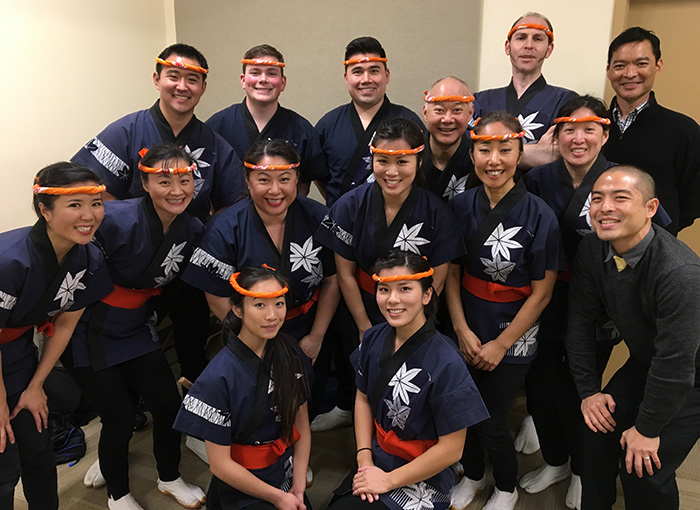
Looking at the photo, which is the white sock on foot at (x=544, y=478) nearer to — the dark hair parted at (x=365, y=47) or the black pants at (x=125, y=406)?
the black pants at (x=125, y=406)

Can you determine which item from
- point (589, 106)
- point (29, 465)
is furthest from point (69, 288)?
point (589, 106)

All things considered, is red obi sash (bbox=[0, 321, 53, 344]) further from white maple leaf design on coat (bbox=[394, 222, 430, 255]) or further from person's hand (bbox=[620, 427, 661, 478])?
person's hand (bbox=[620, 427, 661, 478])

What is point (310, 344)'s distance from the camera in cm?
230

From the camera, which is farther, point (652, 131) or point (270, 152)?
point (652, 131)

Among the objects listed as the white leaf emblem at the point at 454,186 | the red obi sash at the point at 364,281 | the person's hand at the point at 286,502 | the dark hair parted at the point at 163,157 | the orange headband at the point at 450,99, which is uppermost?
the orange headband at the point at 450,99

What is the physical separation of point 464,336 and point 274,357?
2.41 ft

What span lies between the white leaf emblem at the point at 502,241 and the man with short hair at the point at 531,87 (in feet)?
1.78

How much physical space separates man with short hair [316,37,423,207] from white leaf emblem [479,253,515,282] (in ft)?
2.56

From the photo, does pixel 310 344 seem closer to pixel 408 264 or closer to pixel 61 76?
pixel 408 264

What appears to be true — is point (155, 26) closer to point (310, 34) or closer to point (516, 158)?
point (310, 34)

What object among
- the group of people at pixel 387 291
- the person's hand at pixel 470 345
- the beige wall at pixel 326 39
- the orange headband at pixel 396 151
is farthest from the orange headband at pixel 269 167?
the beige wall at pixel 326 39

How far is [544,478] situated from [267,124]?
205 cm

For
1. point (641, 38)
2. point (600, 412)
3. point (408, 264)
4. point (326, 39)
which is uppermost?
point (326, 39)

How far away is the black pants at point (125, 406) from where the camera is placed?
6.91ft
